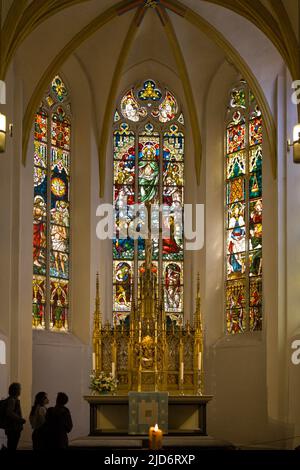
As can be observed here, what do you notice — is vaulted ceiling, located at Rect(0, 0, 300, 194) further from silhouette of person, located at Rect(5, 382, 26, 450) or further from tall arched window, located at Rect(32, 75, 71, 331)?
silhouette of person, located at Rect(5, 382, 26, 450)

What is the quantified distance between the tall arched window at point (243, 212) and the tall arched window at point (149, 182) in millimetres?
1306

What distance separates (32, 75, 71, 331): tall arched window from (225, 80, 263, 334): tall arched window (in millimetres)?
3863

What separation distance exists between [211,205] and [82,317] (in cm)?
407

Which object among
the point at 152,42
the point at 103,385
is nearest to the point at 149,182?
the point at 152,42

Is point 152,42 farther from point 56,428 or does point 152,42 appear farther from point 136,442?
point 56,428

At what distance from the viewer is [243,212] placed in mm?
23219

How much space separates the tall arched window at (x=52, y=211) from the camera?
22531 mm

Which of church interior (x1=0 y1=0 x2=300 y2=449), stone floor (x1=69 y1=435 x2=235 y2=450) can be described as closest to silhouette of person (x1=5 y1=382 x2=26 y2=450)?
stone floor (x1=69 y1=435 x2=235 y2=450)

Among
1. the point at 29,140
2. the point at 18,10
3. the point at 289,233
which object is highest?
the point at 18,10

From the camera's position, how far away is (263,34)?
2214cm
